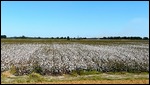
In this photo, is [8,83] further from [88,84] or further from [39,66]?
[39,66]

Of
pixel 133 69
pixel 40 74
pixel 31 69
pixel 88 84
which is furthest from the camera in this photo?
pixel 133 69

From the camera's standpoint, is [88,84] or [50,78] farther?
[50,78]

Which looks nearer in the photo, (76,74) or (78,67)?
(76,74)

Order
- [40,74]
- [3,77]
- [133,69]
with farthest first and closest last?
[133,69] < [40,74] < [3,77]

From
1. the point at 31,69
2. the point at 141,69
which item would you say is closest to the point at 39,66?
the point at 31,69

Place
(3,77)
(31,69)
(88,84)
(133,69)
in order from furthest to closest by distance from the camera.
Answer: (133,69) < (31,69) < (3,77) < (88,84)

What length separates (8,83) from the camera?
19.3 meters

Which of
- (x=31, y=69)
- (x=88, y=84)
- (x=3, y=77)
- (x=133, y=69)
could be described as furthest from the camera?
(x=133, y=69)

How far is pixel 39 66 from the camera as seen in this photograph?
26891 millimetres

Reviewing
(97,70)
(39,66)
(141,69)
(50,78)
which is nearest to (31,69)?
(39,66)

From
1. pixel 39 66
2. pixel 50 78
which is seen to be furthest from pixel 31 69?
pixel 50 78

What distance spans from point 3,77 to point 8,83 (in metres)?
2.36

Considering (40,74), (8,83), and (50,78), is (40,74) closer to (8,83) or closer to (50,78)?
(50,78)

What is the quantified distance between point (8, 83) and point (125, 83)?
7.75 metres
